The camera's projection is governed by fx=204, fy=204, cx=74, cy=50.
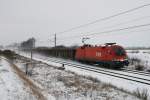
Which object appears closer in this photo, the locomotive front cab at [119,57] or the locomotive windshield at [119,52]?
the locomotive front cab at [119,57]

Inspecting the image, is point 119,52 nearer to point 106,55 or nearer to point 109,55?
point 109,55

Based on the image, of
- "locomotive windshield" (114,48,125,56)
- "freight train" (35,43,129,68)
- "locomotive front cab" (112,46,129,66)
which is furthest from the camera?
"locomotive windshield" (114,48,125,56)

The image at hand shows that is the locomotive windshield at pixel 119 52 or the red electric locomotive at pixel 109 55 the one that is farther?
the locomotive windshield at pixel 119 52

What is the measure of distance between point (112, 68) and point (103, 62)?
166cm

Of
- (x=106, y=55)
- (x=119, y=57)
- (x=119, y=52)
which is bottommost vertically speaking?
(x=119, y=57)

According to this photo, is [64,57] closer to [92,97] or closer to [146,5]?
[146,5]

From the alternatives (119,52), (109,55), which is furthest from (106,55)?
(119,52)

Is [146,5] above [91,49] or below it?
above

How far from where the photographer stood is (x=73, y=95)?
985 cm

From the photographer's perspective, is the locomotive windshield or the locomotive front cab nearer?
the locomotive front cab

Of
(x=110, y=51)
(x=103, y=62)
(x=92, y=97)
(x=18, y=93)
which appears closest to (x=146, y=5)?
(x=110, y=51)

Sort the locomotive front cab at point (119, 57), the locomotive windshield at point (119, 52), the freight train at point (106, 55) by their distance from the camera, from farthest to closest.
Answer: the locomotive windshield at point (119, 52) → the freight train at point (106, 55) → the locomotive front cab at point (119, 57)

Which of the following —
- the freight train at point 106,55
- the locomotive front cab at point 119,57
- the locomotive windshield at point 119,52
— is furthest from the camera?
the locomotive windshield at point 119,52

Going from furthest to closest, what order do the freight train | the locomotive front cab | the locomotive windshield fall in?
1. the locomotive windshield
2. the freight train
3. the locomotive front cab
